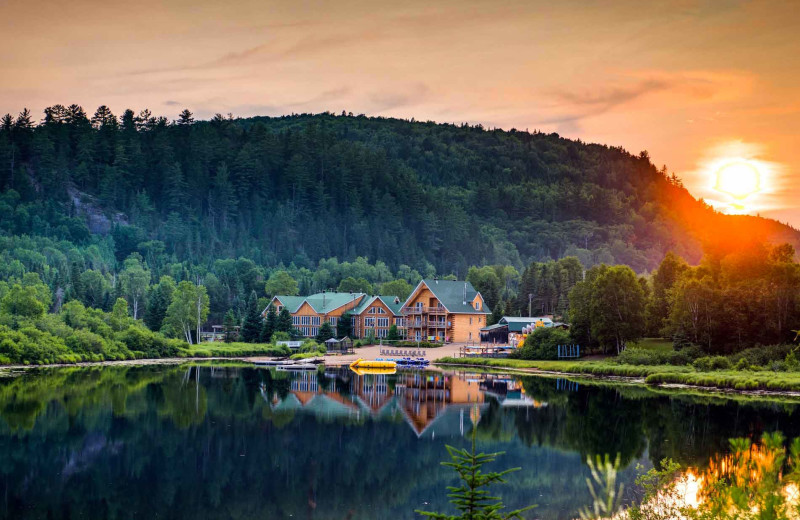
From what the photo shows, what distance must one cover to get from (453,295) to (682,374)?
42807mm

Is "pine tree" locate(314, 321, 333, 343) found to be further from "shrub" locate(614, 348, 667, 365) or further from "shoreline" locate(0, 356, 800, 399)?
"shrub" locate(614, 348, 667, 365)

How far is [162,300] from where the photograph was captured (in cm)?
9231

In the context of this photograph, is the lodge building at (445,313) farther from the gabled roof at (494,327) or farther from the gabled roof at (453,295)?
the gabled roof at (494,327)

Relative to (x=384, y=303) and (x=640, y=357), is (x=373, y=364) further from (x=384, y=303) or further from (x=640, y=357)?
(x=384, y=303)

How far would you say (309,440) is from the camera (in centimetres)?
3544

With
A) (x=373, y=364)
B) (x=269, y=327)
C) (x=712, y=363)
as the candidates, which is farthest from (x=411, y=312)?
(x=712, y=363)

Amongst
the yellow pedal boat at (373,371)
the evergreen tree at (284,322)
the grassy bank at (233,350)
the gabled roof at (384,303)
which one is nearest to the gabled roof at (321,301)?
the gabled roof at (384,303)

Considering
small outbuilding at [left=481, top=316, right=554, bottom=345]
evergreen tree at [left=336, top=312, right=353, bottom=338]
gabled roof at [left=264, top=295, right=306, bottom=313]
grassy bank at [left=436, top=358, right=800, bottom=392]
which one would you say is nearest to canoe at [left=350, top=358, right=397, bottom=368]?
grassy bank at [left=436, top=358, right=800, bottom=392]

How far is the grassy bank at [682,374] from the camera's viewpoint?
4956 centimetres

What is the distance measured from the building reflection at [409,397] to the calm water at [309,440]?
0.14m

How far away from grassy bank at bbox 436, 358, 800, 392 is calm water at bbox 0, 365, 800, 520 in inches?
176

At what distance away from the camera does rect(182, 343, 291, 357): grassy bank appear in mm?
85250

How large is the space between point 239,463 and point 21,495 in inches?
303

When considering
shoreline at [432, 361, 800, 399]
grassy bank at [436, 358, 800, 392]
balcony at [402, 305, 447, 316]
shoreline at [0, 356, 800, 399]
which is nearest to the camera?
shoreline at [432, 361, 800, 399]
